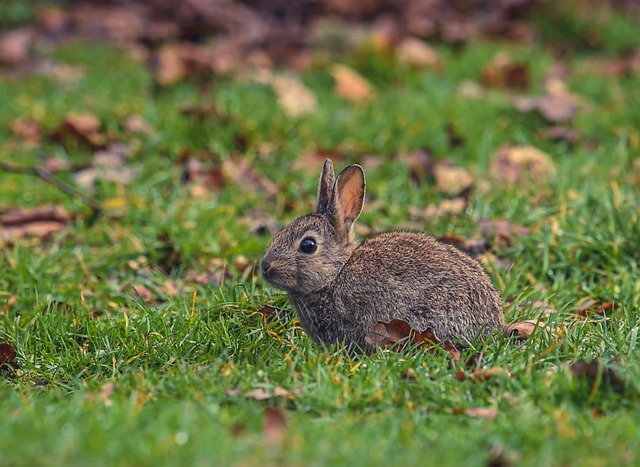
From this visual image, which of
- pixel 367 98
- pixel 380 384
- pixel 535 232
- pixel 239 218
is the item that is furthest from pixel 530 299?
pixel 367 98

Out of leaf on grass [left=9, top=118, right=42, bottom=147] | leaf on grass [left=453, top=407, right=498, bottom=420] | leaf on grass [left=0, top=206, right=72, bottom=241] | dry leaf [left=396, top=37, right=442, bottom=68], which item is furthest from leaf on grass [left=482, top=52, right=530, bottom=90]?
leaf on grass [left=453, top=407, right=498, bottom=420]

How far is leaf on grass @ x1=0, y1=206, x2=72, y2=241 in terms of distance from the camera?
7109 millimetres

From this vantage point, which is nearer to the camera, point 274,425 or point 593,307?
point 274,425

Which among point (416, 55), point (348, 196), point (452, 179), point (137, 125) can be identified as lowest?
point (137, 125)

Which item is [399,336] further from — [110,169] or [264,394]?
[110,169]

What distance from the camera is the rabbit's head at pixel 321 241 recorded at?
17.0 feet

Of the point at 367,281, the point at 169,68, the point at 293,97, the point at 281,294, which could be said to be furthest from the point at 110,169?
the point at 367,281

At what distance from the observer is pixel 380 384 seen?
174 inches

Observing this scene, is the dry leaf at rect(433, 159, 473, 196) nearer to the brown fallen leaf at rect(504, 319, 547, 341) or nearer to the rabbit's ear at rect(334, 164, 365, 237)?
the rabbit's ear at rect(334, 164, 365, 237)

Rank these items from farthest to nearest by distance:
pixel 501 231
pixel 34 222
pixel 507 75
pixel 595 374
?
pixel 507 75 → pixel 34 222 → pixel 501 231 → pixel 595 374

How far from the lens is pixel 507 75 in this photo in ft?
34.2

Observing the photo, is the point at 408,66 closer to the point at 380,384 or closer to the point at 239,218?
the point at 239,218

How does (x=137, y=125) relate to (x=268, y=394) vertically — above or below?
below

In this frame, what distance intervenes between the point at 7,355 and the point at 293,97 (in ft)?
15.9
